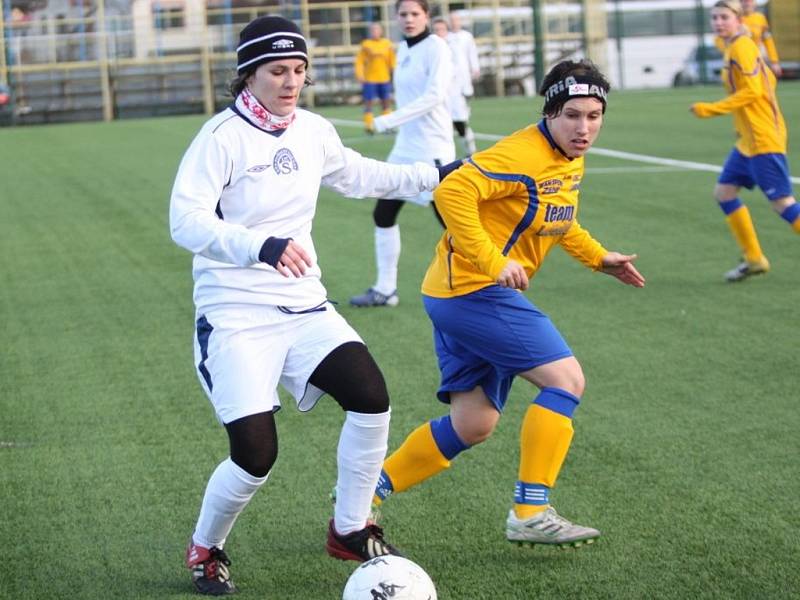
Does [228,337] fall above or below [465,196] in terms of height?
below

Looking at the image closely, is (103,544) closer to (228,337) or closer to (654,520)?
(228,337)

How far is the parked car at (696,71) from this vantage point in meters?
37.9

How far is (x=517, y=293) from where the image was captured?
16.4ft

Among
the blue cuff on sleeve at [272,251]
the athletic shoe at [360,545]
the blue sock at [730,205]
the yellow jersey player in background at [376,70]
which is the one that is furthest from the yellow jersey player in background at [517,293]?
the yellow jersey player in background at [376,70]

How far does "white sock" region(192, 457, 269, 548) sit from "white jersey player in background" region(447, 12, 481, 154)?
46.8 ft

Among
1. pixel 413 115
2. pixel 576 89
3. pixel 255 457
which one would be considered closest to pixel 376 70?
pixel 413 115

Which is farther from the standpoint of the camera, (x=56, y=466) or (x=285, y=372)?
(x=56, y=466)

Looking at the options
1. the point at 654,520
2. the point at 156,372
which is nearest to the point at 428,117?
the point at 156,372

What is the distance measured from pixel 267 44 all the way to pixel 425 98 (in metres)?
5.13

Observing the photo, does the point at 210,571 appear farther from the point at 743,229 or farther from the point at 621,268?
the point at 743,229

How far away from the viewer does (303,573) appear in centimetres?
475

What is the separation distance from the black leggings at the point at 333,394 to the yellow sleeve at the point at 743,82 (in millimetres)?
6224

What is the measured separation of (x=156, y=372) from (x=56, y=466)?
1903 millimetres

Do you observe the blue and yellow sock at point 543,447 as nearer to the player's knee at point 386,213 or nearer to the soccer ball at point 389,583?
the soccer ball at point 389,583
